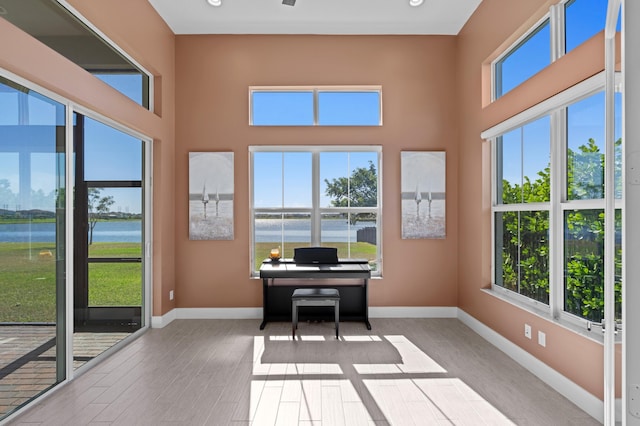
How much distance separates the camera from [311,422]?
2430 millimetres

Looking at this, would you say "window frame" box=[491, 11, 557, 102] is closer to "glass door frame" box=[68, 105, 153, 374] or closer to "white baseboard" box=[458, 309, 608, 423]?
"white baseboard" box=[458, 309, 608, 423]

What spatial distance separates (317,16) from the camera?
4477 millimetres

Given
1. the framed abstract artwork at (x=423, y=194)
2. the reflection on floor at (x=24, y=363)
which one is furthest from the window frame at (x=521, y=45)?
the reflection on floor at (x=24, y=363)

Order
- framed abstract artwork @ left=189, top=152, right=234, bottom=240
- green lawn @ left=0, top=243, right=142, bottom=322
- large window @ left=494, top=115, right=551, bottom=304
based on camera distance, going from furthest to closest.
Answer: framed abstract artwork @ left=189, top=152, right=234, bottom=240 < large window @ left=494, top=115, right=551, bottom=304 < green lawn @ left=0, top=243, right=142, bottom=322

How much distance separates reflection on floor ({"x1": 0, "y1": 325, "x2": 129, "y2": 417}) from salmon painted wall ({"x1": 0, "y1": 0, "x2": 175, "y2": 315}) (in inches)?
65.3

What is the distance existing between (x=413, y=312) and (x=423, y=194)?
1.53m

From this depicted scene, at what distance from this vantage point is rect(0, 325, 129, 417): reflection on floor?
233 cm

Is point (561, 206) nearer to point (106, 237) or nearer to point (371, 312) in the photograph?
point (371, 312)

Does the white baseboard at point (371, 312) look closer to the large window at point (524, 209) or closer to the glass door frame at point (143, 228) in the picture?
the glass door frame at point (143, 228)

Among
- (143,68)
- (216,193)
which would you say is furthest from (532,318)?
(143,68)

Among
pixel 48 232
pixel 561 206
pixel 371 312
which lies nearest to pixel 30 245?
pixel 48 232

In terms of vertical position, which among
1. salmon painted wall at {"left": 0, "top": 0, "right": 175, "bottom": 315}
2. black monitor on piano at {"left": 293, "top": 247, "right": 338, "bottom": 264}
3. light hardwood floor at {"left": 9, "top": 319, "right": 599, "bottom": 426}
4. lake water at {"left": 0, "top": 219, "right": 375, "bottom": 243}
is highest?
salmon painted wall at {"left": 0, "top": 0, "right": 175, "bottom": 315}

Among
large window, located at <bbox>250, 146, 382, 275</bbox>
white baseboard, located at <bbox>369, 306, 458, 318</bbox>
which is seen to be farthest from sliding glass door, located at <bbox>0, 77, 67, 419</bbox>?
white baseboard, located at <bbox>369, 306, 458, 318</bbox>

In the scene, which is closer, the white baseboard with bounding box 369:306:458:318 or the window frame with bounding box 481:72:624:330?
the window frame with bounding box 481:72:624:330
